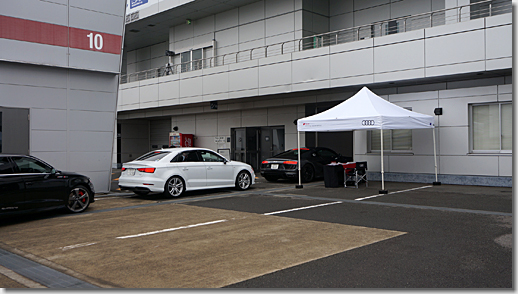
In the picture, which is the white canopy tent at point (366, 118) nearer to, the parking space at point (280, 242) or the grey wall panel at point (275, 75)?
the parking space at point (280, 242)

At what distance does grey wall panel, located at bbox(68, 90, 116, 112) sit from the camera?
14.4 m

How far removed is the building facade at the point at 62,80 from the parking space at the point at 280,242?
10.1 ft

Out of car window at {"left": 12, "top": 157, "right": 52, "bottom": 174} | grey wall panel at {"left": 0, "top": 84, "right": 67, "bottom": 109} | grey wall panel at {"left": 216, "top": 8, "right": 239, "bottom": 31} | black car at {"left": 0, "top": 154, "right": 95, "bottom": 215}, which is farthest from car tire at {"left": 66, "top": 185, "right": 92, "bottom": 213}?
grey wall panel at {"left": 216, "top": 8, "right": 239, "bottom": 31}

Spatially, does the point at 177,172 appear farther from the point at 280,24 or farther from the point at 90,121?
the point at 280,24

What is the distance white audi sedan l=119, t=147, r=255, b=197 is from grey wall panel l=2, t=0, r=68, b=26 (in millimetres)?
4927

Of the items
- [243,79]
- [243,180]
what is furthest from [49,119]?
[243,79]

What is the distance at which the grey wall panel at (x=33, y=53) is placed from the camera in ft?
42.0

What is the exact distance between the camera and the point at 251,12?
24.5m

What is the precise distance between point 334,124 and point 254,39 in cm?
1147

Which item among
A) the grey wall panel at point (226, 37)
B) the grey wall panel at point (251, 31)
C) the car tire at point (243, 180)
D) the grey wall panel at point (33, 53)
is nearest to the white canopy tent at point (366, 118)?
the car tire at point (243, 180)

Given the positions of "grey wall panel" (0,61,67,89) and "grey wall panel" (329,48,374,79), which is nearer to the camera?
"grey wall panel" (0,61,67,89)

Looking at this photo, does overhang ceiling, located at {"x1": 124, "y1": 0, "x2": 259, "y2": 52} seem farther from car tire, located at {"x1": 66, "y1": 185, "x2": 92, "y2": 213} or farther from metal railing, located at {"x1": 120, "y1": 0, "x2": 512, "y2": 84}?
car tire, located at {"x1": 66, "y1": 185, "x2": 92, "y2": 213}

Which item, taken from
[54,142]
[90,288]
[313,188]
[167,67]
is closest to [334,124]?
[313,188]

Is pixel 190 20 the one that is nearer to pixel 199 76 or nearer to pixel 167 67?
pixel 167 67
